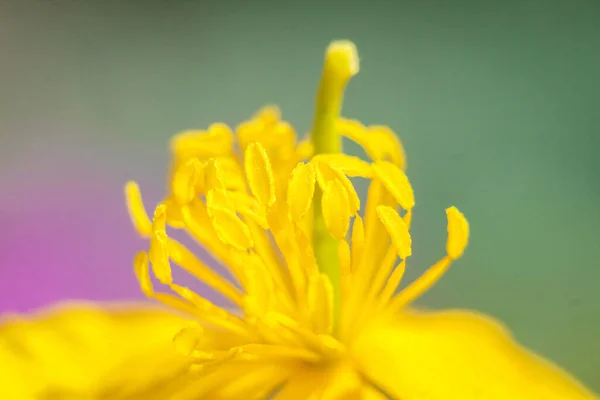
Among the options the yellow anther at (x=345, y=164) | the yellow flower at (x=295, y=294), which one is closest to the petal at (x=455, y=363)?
the yellow flower at (x=295, y=294)

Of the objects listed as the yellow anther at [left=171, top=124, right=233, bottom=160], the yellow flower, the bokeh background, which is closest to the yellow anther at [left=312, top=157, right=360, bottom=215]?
the yellow flower

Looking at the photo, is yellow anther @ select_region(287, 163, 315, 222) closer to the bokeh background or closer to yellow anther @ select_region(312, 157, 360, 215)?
yellow anther @ select_region(312, 157, 360, 215)

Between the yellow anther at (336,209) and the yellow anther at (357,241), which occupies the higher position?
the yellow anther at (336,209)

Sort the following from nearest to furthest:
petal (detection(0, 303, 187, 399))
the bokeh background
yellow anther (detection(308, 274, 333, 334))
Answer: yellow anther (detection(308, 274, 333, 334)) → petal (detection(0, 303, 187, 399)) → the bokeh background

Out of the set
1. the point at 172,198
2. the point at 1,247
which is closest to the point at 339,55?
the point at 172,198

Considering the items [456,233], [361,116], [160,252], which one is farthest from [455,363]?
[361,116]

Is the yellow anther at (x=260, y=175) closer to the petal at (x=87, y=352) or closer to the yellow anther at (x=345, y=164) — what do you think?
the yellow anther at (x=345, y=164)

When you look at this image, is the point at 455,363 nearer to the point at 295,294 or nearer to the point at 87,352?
the point at 295,294

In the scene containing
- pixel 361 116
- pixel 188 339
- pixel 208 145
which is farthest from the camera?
pixel 361 116
